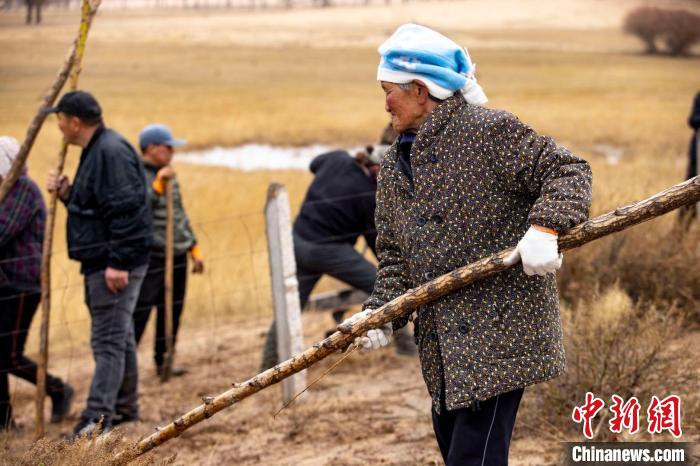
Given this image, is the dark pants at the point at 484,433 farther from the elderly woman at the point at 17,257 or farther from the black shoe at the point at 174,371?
the black shoe at the point at 174,371

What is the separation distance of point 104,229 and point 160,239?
1.45m

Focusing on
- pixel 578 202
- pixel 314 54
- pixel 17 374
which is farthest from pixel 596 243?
pixel 314 54

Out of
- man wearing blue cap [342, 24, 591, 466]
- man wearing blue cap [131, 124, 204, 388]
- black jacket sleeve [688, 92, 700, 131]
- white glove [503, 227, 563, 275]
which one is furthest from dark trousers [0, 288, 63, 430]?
black jacket sleeve [688, 92, 700, 131]

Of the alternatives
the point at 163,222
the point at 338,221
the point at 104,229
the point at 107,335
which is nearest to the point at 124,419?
the point at 107,335

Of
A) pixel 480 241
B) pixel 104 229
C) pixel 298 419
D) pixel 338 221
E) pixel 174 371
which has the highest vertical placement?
pixel 480 241

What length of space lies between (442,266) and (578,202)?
518 millimetres

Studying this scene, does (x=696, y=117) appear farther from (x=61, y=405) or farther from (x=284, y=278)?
(x=61, y=405)

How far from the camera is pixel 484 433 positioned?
3281 millimetres

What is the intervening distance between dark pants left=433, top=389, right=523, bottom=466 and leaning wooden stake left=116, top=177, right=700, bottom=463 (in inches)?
14.6

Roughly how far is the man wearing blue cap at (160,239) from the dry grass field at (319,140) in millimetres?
469

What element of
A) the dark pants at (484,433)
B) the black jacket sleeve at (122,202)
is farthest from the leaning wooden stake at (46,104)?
the dark pants at (484,433)

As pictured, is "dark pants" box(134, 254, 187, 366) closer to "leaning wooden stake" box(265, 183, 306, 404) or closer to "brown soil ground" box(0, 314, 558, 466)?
"brown soil ground" box(0, 314, 558, 466)

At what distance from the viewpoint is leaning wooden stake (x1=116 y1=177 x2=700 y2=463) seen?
3.11 m

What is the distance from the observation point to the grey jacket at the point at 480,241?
3.21m
